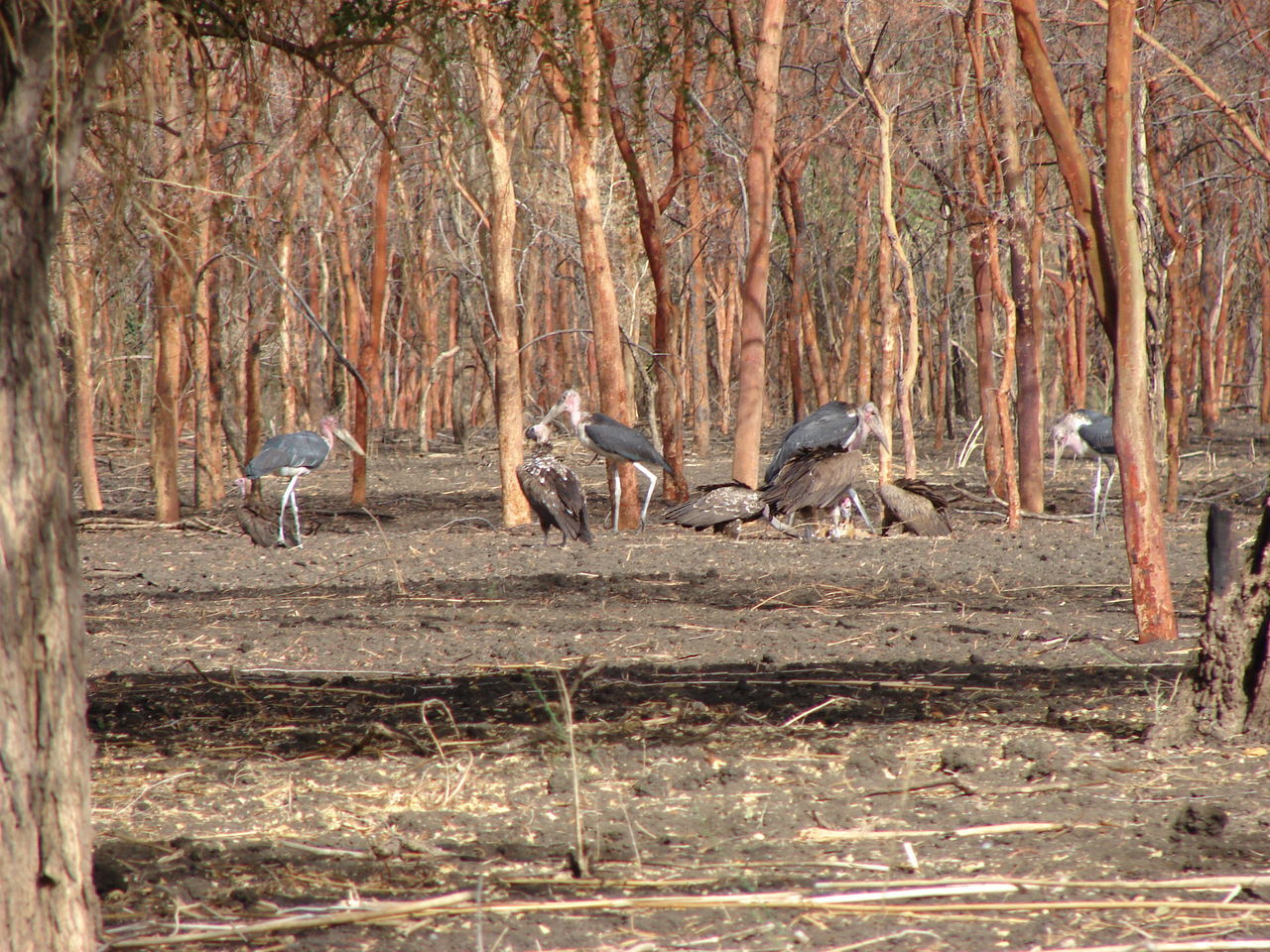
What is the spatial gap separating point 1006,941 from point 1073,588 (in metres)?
5.76

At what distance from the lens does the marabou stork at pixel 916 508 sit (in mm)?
11344

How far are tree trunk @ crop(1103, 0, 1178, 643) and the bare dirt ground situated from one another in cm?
68

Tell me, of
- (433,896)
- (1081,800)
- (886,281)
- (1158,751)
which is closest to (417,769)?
(433,896)

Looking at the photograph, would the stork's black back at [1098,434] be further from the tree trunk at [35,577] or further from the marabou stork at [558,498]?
the tree trunk at [35,577]

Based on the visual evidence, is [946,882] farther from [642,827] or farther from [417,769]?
[417,769]

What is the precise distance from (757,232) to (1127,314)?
639 cm

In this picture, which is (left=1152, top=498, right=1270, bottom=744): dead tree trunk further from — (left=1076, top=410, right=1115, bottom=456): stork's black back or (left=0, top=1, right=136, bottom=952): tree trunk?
(left=1076, top=410, right=1115, bottom=456): stork's black back

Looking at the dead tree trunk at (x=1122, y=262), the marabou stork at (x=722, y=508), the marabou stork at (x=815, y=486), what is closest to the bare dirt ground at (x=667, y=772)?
the dead tree trunk at (x=1122, y=262)

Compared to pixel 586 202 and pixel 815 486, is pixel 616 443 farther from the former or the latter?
pixel 586 202

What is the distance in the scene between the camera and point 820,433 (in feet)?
39.4

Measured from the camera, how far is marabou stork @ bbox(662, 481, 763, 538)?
11539 millimetres

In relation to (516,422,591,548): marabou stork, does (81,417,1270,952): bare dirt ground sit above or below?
below

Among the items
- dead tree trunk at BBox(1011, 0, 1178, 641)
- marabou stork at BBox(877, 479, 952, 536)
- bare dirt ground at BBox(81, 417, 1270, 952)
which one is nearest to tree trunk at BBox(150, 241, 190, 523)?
bare dirt ground at BBox(81, 417, 1270, 952)

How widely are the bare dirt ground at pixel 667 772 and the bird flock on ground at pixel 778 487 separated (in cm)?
246
